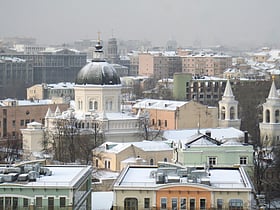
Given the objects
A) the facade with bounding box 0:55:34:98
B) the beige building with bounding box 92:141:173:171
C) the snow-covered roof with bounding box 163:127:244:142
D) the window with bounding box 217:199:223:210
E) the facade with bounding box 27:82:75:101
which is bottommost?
the window with bounding box 217:199:223:210

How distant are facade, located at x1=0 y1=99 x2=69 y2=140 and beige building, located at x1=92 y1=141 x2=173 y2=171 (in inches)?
539

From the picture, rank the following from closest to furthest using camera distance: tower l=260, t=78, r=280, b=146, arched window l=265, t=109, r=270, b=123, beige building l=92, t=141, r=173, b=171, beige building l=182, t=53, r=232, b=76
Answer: beige building l=92, t=141, r=173, b=171
tower l=260, t=78, r=280, b=146
arched window l=265, t=109, r=270, b=123
beige building l=182, t=53, r=232, b=76

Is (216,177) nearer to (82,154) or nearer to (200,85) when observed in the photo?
(82,154)

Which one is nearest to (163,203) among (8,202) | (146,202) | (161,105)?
(146,202)

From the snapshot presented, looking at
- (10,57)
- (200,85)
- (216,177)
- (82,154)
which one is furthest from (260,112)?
(10,57)

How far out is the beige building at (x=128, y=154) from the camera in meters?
28.2

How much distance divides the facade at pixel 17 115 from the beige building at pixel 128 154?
13.7m

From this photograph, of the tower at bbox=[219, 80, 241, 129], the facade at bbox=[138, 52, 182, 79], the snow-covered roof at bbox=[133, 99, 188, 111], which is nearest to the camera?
the tower at bbox=[219, 80, 241, 129]

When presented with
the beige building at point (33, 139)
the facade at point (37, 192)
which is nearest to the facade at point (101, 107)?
the beige building at point (33, 139)

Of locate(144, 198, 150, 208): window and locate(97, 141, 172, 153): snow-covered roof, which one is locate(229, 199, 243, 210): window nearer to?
locate(144, 198, 150, 208): window

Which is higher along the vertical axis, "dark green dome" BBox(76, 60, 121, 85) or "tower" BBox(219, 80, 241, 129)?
"dark green dome" BBox(76, 60, 121, 85)

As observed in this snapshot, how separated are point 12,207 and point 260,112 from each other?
107 ft

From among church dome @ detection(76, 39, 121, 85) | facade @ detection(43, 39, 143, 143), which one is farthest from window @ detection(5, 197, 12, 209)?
church dome @ detection(76, 39, 121, 85)

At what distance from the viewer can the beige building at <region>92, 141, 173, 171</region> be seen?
28.2m
